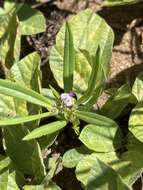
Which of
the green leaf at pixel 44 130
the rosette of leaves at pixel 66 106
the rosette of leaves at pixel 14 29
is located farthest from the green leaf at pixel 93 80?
the rosette of leaves at pixel 14 29

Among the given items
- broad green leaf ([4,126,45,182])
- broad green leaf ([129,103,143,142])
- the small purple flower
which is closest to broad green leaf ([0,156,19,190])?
broad green leaf ([4,126,45,182])

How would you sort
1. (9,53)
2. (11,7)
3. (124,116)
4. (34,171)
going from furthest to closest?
(11,7)
(9,53)
(124,116)
(34,171)

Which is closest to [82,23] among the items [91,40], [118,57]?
[91,40]

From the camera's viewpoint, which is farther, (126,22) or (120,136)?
(126,22)

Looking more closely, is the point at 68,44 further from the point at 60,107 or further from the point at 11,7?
the point at 11,7

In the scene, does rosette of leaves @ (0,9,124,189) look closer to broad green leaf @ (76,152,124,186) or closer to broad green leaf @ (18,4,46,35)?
broad green leaf @ (76,152,124,186)

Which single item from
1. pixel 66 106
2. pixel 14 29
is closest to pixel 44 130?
pixel 66 106
